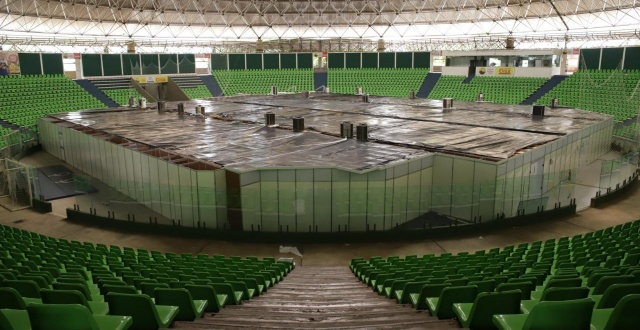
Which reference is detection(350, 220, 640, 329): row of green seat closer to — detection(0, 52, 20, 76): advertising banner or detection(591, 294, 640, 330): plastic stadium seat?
detection(591, 294, 640, 330): plastic stadium seat

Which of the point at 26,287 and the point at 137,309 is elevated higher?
the point at 137,309

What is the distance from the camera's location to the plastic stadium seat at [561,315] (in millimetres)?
4230

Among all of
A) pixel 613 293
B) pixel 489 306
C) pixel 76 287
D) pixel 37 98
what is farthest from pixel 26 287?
pixel 37 98

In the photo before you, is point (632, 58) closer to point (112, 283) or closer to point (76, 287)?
point (112, 283)

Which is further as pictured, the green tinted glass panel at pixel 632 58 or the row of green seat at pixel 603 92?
the green tinted glass panel at pixel 632 58

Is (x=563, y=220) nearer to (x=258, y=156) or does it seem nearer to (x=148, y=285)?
(x=258, y=156)

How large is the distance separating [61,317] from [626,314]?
16.7 ft

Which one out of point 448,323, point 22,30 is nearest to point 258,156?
point 448,323

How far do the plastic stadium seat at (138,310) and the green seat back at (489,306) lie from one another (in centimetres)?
344

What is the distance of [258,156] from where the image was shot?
20625 millimetres

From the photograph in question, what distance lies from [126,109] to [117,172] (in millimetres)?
17059

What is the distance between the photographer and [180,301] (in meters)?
6.06

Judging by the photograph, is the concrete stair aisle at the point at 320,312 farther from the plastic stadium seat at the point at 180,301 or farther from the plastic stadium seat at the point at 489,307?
the plastic stadium seat at the point at 489,307

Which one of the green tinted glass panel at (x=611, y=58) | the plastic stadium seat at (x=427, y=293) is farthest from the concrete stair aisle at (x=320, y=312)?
the green tinted glass panel at (x=611, y=58)
